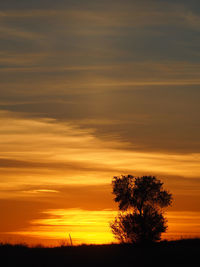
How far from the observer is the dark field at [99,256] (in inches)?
1447

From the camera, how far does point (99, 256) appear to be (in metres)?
39.9

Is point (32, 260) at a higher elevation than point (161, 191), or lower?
lower

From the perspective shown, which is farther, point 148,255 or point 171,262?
point 148,255

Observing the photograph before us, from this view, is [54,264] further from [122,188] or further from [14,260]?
[122,188]

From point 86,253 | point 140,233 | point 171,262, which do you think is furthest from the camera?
point 140,233

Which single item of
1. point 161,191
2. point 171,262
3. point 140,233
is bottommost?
point 171,262

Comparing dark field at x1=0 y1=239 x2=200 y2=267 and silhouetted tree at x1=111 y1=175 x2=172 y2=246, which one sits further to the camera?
silhouetted tree at x1=111 y1=175 x2=172 y2=246

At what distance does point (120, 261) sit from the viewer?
1479 inches

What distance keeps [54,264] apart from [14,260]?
424 cm

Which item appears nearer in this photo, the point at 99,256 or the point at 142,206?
the point at 99,256

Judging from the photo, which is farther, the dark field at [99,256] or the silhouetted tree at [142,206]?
the silhouetted tree at [142,206]

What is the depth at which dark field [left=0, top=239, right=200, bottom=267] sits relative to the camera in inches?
1447

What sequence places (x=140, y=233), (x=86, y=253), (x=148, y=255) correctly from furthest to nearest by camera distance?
(x=140, y=233) < (x=86, y=253) < (x=148, y=255)

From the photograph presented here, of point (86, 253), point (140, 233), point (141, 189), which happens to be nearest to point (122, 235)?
point (140, 233)
